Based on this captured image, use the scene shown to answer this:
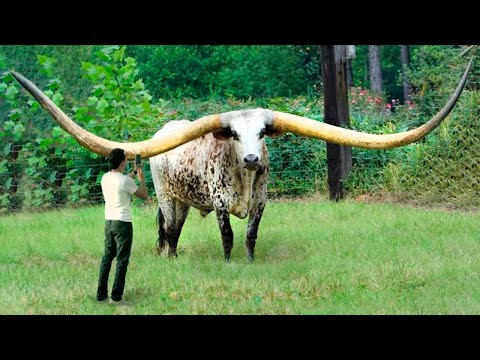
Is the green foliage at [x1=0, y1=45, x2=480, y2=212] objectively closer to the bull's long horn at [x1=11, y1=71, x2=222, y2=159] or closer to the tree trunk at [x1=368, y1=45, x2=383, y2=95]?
the bull's long horn at [x1=11, y1=71, x2=222, y2=159]

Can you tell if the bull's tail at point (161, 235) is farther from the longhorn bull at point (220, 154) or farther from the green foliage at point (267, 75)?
the green foliage at point (267, 75)

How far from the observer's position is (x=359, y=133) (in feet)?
29.0

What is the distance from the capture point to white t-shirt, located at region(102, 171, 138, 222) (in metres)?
7.89

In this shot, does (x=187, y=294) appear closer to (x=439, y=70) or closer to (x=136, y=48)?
(x=439, y=70)

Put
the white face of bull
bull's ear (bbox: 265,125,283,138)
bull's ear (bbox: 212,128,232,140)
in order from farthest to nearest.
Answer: bull's ear (bbox: 212,128,232,140) < bull's ear (bbox: 265,125,283,138) < the white face of bull

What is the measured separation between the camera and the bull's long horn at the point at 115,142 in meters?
8.11

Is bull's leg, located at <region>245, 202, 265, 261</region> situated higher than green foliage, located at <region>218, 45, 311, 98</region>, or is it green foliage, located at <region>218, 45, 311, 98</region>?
green foliage, located at <region>218, 45, 311, 98</region>

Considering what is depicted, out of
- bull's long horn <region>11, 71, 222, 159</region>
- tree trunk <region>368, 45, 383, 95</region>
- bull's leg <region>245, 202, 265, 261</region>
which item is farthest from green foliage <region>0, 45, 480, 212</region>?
tree trunk <region>368, 45, 383, 95</region>

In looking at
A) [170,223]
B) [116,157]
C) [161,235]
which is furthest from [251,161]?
[161,235]

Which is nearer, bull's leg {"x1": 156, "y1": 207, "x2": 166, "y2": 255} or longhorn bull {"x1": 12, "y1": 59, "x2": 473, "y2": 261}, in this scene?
longhorn bull {"x1": 12, "y1": 59, "x2": 473, "y2": 261}

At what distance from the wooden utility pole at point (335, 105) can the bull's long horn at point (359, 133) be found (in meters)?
5.89

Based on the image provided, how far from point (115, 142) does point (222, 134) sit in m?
1.54

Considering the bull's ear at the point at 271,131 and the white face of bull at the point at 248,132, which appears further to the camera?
Result: the bull's ear at the point at 271,131

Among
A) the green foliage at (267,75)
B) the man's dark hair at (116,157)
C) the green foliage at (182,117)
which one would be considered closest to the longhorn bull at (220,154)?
the man's dark hair at (116,157)
